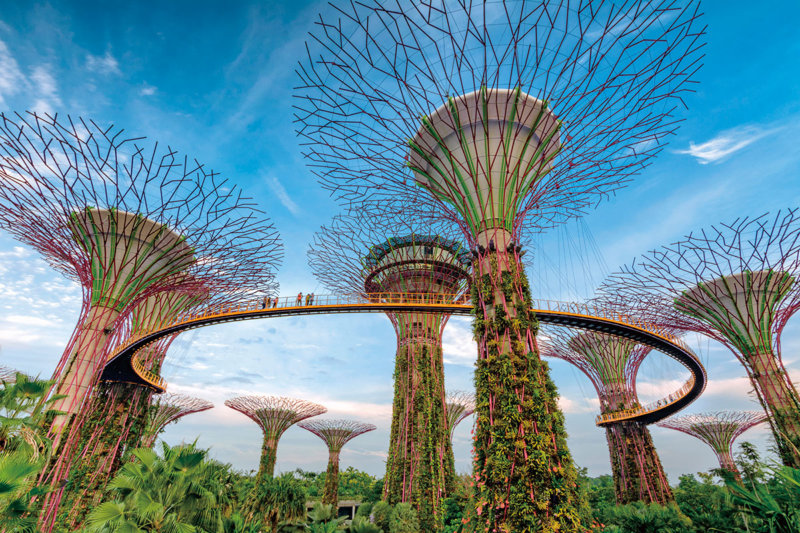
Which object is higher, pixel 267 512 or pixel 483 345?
pixel 483 345

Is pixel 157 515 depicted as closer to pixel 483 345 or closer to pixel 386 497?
pixel 483 345

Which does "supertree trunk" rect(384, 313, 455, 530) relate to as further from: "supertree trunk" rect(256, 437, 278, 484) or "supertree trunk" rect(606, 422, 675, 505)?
"supertree trunk" rect(256, 437, 278, 484)

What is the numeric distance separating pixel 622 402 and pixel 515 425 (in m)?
23.9

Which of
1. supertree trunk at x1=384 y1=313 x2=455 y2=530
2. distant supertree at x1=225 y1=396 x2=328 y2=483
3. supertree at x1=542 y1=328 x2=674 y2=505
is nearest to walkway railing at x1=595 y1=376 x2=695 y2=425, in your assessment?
supertree at x1=542 y1=328 x2=674 y2=505

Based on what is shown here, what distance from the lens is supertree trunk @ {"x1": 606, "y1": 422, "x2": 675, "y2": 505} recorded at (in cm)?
2675

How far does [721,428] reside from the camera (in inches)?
1554

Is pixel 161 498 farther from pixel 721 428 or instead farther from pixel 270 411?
pixel 721 428

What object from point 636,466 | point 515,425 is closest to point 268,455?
Answer: point 636,466

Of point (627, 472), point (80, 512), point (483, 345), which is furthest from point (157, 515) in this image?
point (627, 472)

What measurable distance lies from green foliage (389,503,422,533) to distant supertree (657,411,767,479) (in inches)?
1275

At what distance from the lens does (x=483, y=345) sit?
11.5 m

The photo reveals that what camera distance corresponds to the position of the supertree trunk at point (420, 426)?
70.2 feet

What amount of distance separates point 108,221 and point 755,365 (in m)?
32.6

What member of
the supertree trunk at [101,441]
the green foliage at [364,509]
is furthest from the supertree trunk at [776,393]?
the supertree trunk at [101,441]
